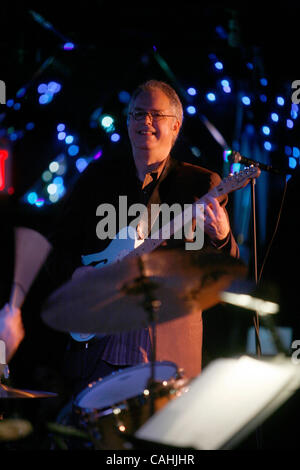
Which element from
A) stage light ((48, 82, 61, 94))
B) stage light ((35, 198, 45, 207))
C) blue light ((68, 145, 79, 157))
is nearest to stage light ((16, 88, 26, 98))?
stage light ((48, 82, 61, 94))

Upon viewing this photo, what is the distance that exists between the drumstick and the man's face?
69 cm

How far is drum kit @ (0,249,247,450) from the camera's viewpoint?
6.58 ft

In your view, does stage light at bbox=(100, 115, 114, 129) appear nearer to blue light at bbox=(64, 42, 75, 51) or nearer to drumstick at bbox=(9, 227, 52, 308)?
blue light at bbox=(64, 42, 75, 51)

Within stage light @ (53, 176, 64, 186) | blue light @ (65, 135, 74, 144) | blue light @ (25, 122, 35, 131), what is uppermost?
blue light @ (25, 122, 35, 131)

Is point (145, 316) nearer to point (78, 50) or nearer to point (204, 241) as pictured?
point (204, 241)

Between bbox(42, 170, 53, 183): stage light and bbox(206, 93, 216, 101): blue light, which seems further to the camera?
bbox(42, 170, 53, 183): stage light

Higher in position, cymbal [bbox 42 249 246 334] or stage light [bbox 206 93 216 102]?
stage light [bbox 206 93 216 102]

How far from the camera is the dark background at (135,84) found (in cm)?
377

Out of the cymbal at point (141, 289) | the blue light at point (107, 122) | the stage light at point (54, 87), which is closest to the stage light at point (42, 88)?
the stage light at point (54, 87)

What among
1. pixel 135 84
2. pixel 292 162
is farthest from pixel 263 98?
pixel 135 84

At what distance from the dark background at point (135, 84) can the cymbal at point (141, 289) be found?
1.69 metres

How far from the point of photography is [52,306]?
209cm
